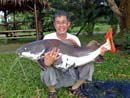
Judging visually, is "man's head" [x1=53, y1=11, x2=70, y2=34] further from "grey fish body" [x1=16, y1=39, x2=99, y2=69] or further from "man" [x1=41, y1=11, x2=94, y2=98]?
"grey fish body" [x1=16, y1=39, x2=99, y2=69]

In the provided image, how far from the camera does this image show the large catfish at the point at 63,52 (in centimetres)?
388

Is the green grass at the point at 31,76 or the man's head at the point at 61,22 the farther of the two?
the green grass at the point at 31,76

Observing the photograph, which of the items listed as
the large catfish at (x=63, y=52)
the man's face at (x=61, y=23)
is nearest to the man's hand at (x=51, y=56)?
the large catfish at (x=63, y=52)

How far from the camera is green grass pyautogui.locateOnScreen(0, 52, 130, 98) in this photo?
4.64 metres

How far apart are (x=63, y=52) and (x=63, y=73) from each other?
16.7 inches

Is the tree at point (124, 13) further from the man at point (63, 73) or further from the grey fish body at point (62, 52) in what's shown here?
the grey fish body at point (62, 52)

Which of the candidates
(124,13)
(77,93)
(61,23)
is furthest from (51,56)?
(124,13)

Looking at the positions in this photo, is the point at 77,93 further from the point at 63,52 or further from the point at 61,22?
the point at 61,22

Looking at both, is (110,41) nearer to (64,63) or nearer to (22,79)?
(64,63)

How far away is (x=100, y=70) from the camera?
6188 mm

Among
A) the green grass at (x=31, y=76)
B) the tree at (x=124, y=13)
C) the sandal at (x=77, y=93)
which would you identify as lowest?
the green grass at (x=31, y=76)

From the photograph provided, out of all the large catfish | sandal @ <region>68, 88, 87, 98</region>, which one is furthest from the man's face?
sandal @ <region>68, 88, 87, 98</region>

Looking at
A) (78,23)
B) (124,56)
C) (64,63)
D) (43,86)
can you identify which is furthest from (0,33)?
(64,63)

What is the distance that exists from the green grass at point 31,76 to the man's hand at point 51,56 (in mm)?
725
